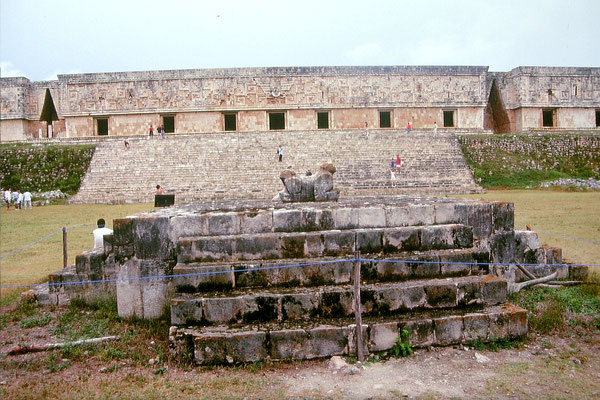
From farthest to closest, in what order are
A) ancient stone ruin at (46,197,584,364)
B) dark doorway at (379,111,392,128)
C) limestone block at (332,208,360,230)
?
dark doorway at (379,111,392,128), limestone block at (332,208,360,230), ancient stone ruin at (46,197,584,364)

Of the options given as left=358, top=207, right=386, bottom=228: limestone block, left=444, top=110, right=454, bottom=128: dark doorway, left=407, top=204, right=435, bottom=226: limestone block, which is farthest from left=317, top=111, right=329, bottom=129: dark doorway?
left=358, top=207, right=386, bottom=228: limestone block

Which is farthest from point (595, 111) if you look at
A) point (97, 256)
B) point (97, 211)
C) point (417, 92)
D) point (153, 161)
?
point (97, 256)

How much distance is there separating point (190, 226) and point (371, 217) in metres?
2.05

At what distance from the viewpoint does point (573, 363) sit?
362 cm

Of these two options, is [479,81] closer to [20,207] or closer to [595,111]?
[595,111]

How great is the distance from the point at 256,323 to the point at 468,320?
2.02 meters

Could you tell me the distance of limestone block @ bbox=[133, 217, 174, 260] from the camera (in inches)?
185

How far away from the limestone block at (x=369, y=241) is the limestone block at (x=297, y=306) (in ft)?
2.98

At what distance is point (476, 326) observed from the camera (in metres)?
4.03

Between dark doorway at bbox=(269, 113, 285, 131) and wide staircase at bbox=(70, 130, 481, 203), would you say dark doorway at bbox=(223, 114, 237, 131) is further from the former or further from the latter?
wide staircase at bbox=(70, 130, 481, 203)

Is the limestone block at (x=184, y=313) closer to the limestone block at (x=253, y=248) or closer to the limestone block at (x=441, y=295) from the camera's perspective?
the limestone block at (x=253, y=248)

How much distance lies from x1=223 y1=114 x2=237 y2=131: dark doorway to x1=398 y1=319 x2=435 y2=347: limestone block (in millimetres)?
24782

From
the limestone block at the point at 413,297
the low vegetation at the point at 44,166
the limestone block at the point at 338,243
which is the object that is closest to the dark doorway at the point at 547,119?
the low vegetation at the point at 44,166

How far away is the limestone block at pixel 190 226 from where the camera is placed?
4.71 m
